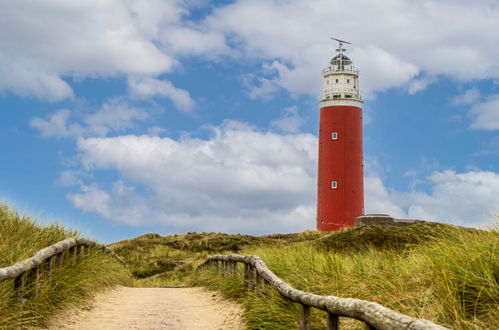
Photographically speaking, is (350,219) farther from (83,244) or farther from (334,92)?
(83,244)

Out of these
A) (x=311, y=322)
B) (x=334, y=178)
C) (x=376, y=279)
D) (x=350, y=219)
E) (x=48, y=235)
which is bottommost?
(x=311, y=322)

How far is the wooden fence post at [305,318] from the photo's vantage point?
20.3 feet

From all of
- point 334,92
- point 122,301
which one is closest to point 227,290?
point 122,301

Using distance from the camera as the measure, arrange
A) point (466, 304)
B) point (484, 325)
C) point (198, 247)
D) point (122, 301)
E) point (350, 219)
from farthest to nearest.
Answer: point (350, 219) < point (198, 247) < point (122, 301) < point (466, 304) < point (484, 325)

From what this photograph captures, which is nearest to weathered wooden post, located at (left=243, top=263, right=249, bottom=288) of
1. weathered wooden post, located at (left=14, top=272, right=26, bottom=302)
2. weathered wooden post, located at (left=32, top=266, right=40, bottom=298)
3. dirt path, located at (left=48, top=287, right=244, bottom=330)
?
dirt path, located at (left=48, top=287, right=244, bottom=330)

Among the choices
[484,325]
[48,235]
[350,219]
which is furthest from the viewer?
[350,219]

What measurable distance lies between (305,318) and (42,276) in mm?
4323

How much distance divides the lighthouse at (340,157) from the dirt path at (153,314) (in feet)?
90.6

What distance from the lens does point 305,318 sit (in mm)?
6211

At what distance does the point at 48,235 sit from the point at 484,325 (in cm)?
804

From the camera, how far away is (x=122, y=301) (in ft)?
38.1

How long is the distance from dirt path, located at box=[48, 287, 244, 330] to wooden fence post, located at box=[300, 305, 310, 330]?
7.24 ft

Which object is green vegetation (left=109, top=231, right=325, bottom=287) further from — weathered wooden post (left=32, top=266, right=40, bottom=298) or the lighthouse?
weathered wooden post (left=32, top=266, right=40, bottom=298)

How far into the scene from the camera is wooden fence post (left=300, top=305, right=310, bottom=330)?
20.3 feet
